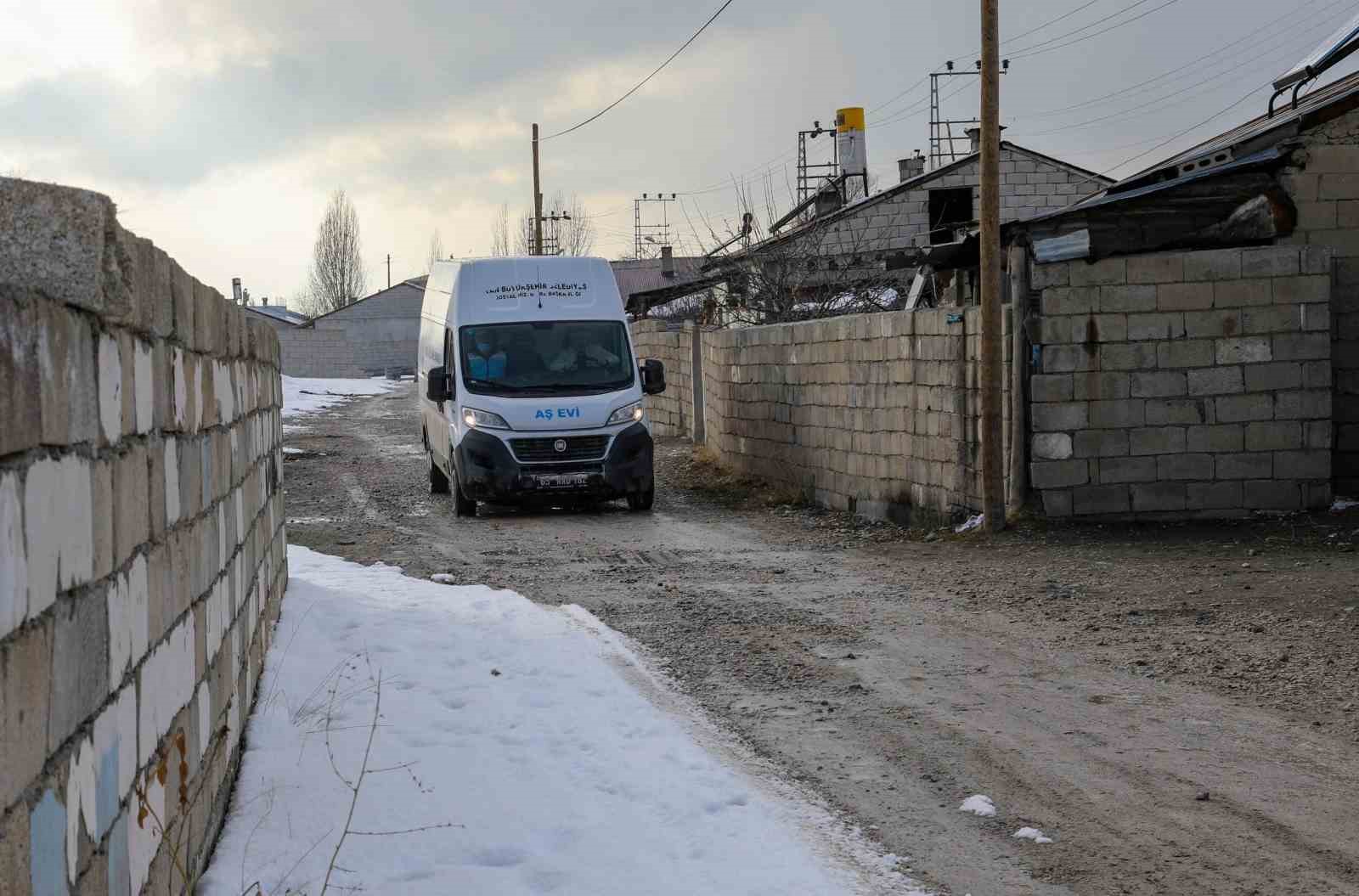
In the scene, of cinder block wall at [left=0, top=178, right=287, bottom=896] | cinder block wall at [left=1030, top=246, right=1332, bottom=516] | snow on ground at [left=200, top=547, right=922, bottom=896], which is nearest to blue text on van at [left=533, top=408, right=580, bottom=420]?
cinder block wall at [left=1030, top=246, right=1332, bottom=516]

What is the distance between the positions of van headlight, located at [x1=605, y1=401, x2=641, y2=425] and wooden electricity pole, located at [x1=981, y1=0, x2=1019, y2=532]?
4.34m

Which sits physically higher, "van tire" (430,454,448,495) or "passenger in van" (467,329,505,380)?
"passenger in van" (467,329,505,380)

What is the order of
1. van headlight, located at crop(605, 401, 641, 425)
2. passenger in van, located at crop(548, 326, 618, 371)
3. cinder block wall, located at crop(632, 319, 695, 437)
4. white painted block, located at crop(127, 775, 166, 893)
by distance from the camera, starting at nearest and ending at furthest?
white painted block, located at crop(127, 775, 166, 893) → van headlight, located at crop(605, 401, 641, 425) → passenger in van, located at crop(548, 326, 618, 371) → cinder block wall, located at crop(632, 319, 695, 437)

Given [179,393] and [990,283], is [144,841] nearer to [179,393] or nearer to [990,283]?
[179,393]

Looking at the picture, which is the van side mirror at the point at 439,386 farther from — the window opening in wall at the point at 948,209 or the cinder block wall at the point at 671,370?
the window opening in wall at the point at 948,209

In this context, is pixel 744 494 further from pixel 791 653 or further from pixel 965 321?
pixel 791 653

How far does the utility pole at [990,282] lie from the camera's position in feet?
36.4

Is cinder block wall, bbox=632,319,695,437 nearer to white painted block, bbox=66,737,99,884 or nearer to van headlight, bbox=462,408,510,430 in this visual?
van headlight, bbox=462,408,510,430

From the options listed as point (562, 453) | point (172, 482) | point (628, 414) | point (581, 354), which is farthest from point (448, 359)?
point (172, 482)

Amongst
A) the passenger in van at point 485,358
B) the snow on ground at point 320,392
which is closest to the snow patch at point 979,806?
the passenger in van at point 485,358

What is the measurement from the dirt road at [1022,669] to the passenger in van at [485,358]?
1.72 meters

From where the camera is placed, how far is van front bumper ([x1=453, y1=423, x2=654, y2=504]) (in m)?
14.1

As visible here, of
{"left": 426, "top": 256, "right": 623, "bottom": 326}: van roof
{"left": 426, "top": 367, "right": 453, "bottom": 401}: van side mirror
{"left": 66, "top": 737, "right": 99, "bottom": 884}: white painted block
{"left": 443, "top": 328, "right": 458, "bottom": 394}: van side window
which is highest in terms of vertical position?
{"left": 426, "top": 256, "right": 623, "bottom": 326}: van roof

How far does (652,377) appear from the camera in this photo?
14.6 metres
